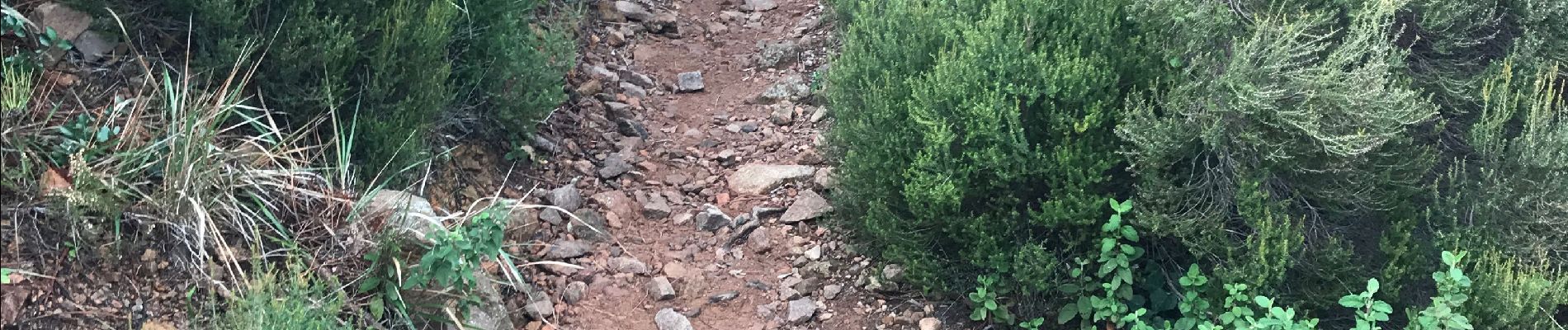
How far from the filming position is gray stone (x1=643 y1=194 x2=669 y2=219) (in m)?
5.57

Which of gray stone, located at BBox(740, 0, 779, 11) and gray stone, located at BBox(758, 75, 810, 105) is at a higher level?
gray stone, located at BBox(758, 75, 810, 105)

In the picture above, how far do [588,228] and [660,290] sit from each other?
570mm

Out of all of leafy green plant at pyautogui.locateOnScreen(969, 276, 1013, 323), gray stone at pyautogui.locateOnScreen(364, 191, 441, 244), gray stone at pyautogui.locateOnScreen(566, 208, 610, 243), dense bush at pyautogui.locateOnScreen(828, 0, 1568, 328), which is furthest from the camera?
gray stone at pyautogui.locateOnScreen(566, 208, 610, 243)

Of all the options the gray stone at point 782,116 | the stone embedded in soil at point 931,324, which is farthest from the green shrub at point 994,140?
the gray stone at point 782,116

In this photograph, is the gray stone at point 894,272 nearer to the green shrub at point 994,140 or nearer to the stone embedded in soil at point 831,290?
the green shrub at point 994,140

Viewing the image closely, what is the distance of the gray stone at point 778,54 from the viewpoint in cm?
717

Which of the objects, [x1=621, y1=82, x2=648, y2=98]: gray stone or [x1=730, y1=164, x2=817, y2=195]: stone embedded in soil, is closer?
[x1=730, y1=164, x2=817, y2=195]: stone embedded in soil

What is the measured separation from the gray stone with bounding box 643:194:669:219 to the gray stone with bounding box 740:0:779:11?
271 cm

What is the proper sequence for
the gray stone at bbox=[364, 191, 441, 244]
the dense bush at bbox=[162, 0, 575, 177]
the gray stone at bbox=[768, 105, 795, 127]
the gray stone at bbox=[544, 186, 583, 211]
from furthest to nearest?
the gray stone at bbox=[768, 105, 795, 127] → the gray stone at bbox=[544, 186, 583, 211] → the dense bush at bbox=[162, 0, 575, 177] → the gray stone at bbox=[364, 191, 441, 244]

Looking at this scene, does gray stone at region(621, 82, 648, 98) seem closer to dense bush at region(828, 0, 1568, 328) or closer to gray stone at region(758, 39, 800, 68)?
gray stone at region(758, 39, 800, 68)

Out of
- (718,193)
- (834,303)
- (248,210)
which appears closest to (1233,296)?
(834,303)

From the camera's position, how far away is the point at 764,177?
5867 mm

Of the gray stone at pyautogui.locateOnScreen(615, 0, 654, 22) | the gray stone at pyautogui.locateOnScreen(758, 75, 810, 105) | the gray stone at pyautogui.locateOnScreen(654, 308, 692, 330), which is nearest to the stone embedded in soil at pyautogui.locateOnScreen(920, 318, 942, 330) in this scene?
the gray stone at pyautogui.locateOnScreen(654, 308, 692, 330)

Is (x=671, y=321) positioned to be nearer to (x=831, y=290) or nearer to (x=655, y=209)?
(x=831, y=290)
